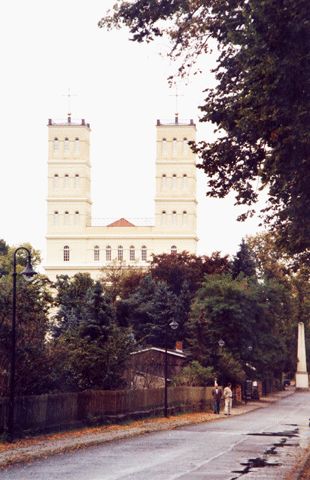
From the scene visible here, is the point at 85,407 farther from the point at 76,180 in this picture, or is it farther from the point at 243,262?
the point at 76,180

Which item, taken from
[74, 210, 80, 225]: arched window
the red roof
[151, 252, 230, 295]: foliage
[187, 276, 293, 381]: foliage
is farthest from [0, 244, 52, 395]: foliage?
the red roof

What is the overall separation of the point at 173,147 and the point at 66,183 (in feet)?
60.9

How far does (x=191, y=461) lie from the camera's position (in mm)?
21703

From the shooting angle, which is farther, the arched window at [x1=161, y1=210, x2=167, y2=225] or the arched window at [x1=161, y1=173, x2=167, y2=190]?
the arched window at [x1=161, y1=173, x2=167, y2=190]

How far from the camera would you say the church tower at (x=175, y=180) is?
516 feet

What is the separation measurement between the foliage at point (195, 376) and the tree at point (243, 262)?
1326 inches

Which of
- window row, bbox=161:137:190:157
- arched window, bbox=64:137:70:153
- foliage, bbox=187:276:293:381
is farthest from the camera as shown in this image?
arched window, bbox=64:137:70:153

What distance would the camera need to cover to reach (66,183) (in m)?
159

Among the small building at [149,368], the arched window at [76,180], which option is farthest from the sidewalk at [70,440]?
the arched window at [76,180]

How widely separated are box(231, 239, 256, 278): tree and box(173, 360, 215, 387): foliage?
3369 centimetres

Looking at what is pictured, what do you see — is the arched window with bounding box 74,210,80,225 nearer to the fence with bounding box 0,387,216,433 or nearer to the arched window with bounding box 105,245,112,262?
the arched window with bounding box 105,245,112,262

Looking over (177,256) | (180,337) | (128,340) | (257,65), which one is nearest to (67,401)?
(128,340)

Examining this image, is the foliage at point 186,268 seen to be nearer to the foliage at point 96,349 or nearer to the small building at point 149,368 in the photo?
the small building at point 149,368

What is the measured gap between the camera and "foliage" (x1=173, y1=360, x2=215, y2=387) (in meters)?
56.9
